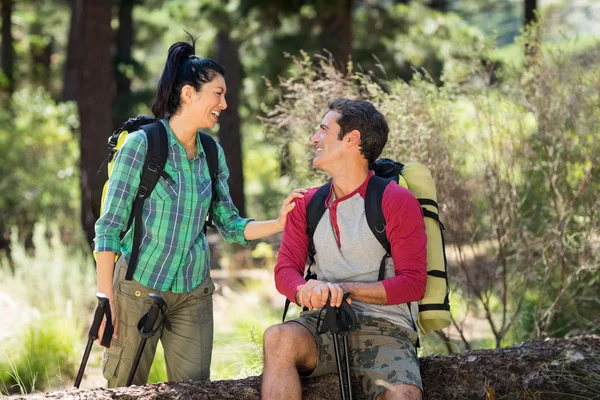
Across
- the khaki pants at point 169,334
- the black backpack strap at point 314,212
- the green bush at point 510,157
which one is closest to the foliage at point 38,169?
the green bush at point 510,157

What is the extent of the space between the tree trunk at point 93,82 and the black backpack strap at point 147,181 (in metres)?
7.09

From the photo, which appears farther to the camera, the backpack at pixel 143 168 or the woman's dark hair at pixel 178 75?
A: the woman's dark hair at pixel 178 75

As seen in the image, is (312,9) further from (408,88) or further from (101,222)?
(101,222)

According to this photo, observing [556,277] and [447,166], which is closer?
[447,166]

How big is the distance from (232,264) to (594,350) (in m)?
7.08

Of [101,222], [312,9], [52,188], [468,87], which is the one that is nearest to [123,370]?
[101,222]

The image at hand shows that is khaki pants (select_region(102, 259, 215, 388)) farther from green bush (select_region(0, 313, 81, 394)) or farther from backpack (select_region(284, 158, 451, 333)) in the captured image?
green bush (select_region(0, 313, 81, 394))

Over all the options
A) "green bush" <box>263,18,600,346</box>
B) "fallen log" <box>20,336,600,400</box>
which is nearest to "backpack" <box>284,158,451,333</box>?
"fallen log" <box>20,336,600,400</box>

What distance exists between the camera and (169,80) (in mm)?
3695

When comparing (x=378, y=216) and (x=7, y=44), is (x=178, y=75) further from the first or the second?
(x=7, y=44)

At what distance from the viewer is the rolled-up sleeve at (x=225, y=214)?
12.7 feet

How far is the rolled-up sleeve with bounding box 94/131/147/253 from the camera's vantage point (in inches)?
136

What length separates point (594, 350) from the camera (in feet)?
13.4

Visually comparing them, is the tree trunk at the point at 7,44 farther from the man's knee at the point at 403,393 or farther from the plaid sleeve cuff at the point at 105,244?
the man's knee at the point at 403,393
